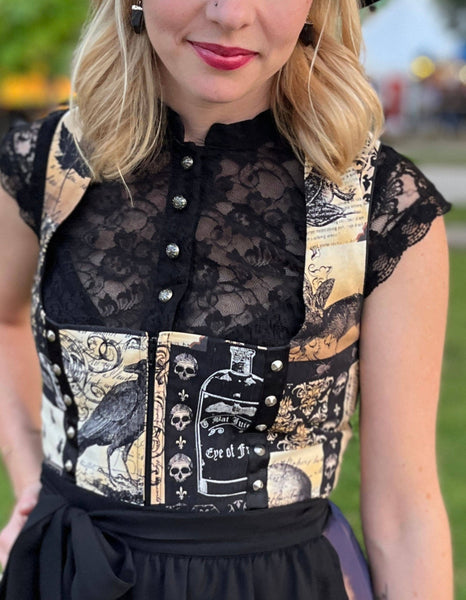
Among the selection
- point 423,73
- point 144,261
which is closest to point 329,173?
point 144,261

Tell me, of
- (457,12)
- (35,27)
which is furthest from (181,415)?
(457,12)

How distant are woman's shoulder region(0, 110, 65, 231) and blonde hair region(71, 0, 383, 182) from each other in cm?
9

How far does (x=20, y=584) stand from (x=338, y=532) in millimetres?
617

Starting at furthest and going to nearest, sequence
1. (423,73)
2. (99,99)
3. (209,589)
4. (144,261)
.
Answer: (423,73) < (99,99) < (144,261) < (209,589)

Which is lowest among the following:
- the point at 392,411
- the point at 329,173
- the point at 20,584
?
the point at 20,584

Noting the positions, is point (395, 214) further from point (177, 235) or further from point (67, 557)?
point (67, 557)

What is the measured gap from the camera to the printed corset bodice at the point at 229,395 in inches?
67.0

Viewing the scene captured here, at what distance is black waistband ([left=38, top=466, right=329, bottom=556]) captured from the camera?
5.61 ft

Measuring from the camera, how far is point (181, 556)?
1.71 meters

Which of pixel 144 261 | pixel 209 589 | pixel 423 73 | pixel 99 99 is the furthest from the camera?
pixel 423 73

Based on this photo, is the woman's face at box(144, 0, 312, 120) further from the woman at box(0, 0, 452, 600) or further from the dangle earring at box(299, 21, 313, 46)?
the dangle earring at box(299, 21, 313, 46)

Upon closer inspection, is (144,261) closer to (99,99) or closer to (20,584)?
(99,99)

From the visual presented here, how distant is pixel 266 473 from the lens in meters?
1.73

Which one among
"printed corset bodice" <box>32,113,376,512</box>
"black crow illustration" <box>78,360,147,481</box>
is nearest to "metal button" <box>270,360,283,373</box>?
"printed corset bodice" <box>32,113,376,512</box>
